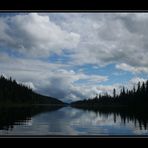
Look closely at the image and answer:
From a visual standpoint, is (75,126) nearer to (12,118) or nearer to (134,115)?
(12,118)

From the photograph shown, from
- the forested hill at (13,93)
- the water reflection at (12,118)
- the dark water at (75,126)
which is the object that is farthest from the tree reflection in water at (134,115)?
the forested hill at (13,93)

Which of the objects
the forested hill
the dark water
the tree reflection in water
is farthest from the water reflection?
the tree reflection in water

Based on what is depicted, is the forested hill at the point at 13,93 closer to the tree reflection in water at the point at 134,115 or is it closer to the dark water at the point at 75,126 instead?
the tree reflection in water at the point at 134,115

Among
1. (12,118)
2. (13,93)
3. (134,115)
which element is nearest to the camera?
(12,118)

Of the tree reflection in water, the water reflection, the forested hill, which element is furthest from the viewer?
the forested hill

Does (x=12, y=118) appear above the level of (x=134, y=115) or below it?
below

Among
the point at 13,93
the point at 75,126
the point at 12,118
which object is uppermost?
the point at 13,93

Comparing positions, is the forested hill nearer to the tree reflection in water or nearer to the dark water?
the tree reflection in water

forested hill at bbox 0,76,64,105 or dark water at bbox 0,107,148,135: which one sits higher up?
forested hill at bbox 0,76,64,105

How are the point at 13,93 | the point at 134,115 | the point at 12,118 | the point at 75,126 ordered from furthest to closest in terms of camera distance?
1. the point at 13,93
2. the point at 134,115
3. the point at 12,118
4. the point at 75,126

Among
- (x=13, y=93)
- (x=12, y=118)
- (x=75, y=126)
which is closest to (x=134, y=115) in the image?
(x=75, y=126)
